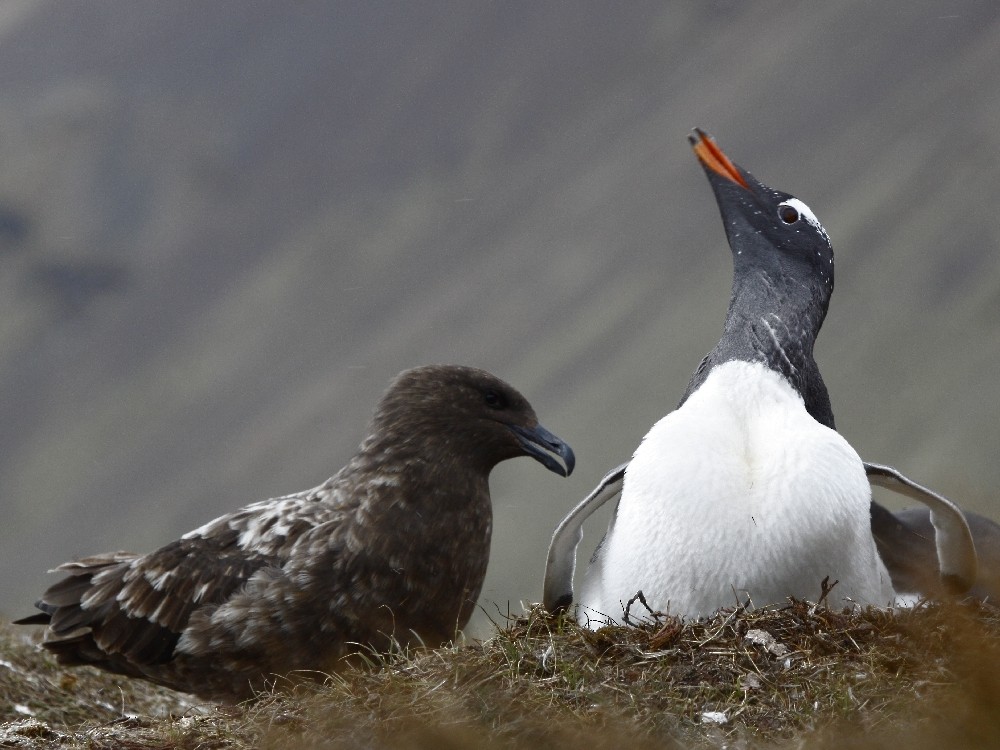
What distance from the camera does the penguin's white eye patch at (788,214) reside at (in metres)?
6.71

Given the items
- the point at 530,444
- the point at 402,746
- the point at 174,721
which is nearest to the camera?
the point at 402,746

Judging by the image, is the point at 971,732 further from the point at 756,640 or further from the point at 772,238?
the point at 772,238

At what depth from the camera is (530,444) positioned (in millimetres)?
7230

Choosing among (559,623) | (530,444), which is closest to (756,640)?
(559,623)

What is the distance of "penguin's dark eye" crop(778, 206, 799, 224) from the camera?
6.71 m

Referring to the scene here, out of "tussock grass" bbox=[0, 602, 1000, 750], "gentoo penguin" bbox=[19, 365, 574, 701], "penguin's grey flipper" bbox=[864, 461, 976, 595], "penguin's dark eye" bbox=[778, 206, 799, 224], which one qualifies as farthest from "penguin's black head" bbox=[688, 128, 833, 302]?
"tussock grass" bbox=[0, 602, 1000, 750]

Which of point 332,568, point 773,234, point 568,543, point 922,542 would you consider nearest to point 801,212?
point 773,234

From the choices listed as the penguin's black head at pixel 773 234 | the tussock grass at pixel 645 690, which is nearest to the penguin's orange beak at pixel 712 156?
the penguin's black head at pixel 773 234

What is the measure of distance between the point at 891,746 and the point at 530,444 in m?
4.47

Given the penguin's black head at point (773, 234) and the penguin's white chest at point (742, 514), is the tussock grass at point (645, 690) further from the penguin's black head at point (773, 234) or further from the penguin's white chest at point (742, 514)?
the penguin's black head at point (773, 234)

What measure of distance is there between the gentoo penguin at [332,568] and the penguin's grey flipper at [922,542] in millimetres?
1895

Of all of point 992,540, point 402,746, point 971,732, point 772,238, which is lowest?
point 992,540

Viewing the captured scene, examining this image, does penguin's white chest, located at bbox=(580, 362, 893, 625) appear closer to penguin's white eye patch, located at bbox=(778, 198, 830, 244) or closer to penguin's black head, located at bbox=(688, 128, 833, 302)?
penguin's black head, located at bbox=(688, 128, 833, 302)

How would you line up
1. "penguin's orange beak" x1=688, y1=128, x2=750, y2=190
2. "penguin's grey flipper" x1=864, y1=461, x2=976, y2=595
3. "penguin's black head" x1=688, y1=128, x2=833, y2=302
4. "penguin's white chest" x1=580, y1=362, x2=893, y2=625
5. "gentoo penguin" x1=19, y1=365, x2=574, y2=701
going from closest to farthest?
"penguin's white chest" x1=580, y1=362, x2=893, y2=625
"penguin's grey flipper" x1=864, y1=461, x2=976, y2=595
"gentoo penguin" x1=19, y1=365, x2=574, y2=701
"penguin's black head" x1=688, y1=128, x2=833, y2=302
"penguin's orange beak" x1=688, y1=128, x2=750, y2=190
